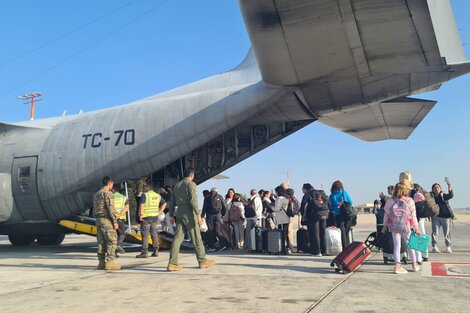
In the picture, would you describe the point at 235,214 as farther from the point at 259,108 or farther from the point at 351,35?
the point at 351,35

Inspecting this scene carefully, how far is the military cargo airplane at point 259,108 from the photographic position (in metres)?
7.04

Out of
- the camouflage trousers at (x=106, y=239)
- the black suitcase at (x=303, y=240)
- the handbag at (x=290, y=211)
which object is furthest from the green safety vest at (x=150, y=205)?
the black suitcase at (x=303, y=240)

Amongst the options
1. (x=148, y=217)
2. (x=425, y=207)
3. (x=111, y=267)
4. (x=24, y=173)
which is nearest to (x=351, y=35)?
(x=425, y=207)

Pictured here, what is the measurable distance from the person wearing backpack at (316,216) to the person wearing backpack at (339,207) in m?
0.48

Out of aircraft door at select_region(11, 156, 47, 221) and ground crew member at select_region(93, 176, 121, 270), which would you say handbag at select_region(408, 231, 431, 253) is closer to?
ground crew member at select_region(93, 176, 121, 270)

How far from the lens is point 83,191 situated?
12438 millimetres

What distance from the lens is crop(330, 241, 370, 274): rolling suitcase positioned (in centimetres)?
699

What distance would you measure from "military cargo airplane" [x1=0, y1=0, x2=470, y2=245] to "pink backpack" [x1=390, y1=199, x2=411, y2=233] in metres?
2.65

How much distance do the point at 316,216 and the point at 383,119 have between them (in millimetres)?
4180

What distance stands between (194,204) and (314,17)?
3935mm

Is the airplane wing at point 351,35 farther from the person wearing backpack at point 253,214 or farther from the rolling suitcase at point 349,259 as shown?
the person wearing backpack at point 253,214

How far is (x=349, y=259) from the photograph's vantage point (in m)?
7.04

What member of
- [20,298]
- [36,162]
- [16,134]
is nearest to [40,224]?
[36,162]

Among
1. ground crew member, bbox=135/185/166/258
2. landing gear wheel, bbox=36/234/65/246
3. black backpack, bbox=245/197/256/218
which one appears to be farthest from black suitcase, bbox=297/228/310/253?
landing gear wheel, bbox=36/234/65/246
